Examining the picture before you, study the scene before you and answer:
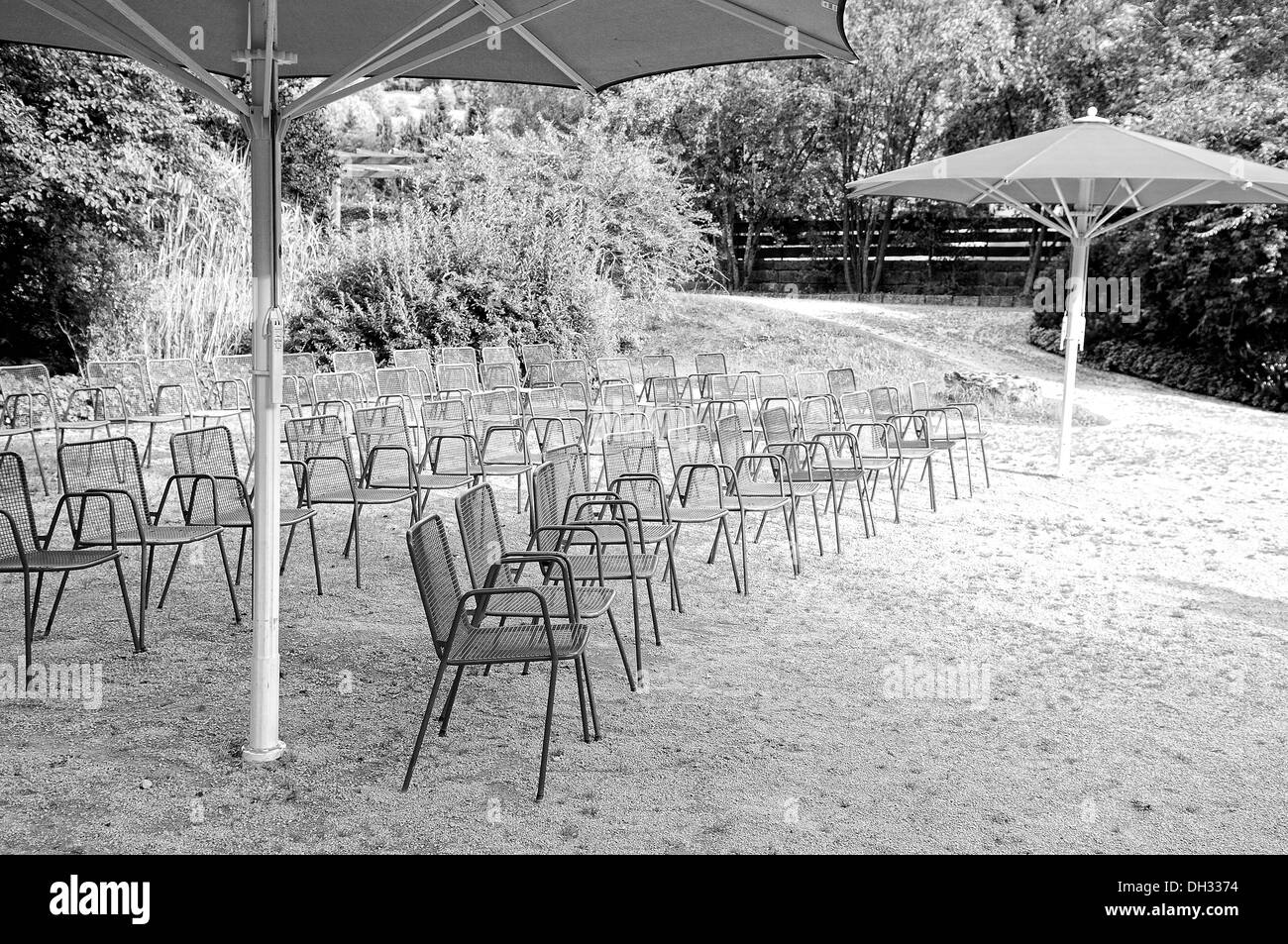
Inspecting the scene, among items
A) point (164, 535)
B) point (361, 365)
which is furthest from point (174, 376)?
point (164, 535)

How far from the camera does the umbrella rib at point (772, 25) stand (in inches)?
173

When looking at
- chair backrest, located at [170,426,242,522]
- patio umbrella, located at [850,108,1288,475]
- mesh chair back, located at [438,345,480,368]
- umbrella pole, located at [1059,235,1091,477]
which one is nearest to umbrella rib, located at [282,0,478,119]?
chair backrest, located at [170,426,242,522]

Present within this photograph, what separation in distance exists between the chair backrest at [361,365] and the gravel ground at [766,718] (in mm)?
3214

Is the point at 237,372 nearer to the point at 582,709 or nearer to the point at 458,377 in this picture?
the point at 458,377

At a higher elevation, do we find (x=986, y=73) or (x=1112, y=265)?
(x=986, y=73)

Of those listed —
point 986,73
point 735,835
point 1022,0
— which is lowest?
point 735,835

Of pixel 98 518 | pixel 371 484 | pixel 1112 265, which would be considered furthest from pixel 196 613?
pixel 1112 265

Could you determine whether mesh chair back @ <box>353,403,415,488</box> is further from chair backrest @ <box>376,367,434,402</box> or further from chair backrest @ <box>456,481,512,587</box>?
chair backrest @ <box>456,481,512,587</box>

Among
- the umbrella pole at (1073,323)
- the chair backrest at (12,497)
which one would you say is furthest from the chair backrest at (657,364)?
the chair backrest at (12,497)

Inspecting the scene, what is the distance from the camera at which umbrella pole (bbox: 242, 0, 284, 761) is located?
149 inches

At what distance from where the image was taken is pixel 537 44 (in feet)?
16.7

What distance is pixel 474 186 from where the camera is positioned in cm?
1584

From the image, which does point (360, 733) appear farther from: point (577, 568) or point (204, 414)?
point (204, 414)
